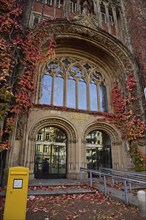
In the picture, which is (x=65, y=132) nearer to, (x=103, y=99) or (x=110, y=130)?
(x=110, y=130)

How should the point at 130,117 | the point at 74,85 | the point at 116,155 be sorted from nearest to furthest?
Result: the point at 116,155 → the point at 130,117 → the point at 74,85

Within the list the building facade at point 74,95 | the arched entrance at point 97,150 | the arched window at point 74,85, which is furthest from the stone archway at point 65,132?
the arched entrance at point 97,150

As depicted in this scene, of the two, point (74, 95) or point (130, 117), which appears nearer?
point (130, 117)

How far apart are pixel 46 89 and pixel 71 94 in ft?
5.95

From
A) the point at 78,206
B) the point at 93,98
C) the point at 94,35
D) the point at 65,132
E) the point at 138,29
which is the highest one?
the point at 138,29

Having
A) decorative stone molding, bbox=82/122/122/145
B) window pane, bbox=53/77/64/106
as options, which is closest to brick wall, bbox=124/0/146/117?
decorative stone molding, bbox=82/122/122/145

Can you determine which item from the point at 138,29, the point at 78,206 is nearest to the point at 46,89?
the point at 78,206

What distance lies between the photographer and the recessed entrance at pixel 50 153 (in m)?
8.91

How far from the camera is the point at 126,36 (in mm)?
12812

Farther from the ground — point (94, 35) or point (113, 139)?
point (94, 35)

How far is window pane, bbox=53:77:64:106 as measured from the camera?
10.0 metres

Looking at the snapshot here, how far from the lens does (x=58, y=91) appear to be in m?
10.3

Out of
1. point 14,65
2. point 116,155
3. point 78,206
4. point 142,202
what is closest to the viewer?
point 142,202

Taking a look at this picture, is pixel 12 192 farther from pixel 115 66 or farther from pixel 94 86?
pixel 115 66
